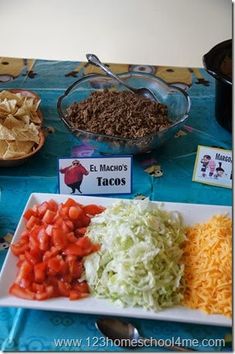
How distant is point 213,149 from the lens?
4.08ft

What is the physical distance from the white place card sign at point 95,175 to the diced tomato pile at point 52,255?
5.6 inches

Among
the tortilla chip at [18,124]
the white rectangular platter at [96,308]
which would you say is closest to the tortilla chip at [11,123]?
the tortilla chip at [18,124]

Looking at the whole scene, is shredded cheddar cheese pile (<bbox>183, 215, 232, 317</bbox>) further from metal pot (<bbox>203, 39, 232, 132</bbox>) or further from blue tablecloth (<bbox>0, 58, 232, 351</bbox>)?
metal pot (<bbox>203, 39, 232, 132</bbox>)

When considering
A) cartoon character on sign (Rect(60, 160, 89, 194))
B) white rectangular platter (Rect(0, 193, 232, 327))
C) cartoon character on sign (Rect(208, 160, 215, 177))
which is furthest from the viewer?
cartoon character on sign (Rect(208, 160, 215, 177))

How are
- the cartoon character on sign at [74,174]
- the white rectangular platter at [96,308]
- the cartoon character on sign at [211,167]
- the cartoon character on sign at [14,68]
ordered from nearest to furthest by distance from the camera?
the white rectangular platter at [96,308] < the cartoon character on sign at [74,174] < the cartoon character on sign at [211,167] < the cartoon character on sign at [14,68]

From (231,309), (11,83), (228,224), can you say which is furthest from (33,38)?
(231,309)

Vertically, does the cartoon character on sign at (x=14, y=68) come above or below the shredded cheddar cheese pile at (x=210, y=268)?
above

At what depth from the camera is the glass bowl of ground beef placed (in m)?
1.21

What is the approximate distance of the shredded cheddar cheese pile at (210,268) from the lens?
85 centimetres

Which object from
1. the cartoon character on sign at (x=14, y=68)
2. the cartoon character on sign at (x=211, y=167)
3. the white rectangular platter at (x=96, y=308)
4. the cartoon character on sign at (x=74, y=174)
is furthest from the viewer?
the cartoon character on sign at (x=14, y=68)

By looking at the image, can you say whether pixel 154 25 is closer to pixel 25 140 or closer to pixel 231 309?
pixel 25 140

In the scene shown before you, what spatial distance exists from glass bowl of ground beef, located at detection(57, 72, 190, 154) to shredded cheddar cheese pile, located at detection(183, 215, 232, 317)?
32 centimetres

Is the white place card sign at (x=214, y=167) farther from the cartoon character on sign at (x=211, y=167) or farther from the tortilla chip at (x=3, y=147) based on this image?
the tortilla chip at (x=3, y=147)

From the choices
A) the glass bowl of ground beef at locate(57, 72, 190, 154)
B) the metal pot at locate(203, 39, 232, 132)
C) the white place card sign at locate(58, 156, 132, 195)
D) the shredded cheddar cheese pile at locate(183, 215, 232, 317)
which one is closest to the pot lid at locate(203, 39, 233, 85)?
the metal pot at locate(203, 39, 232, 132)
